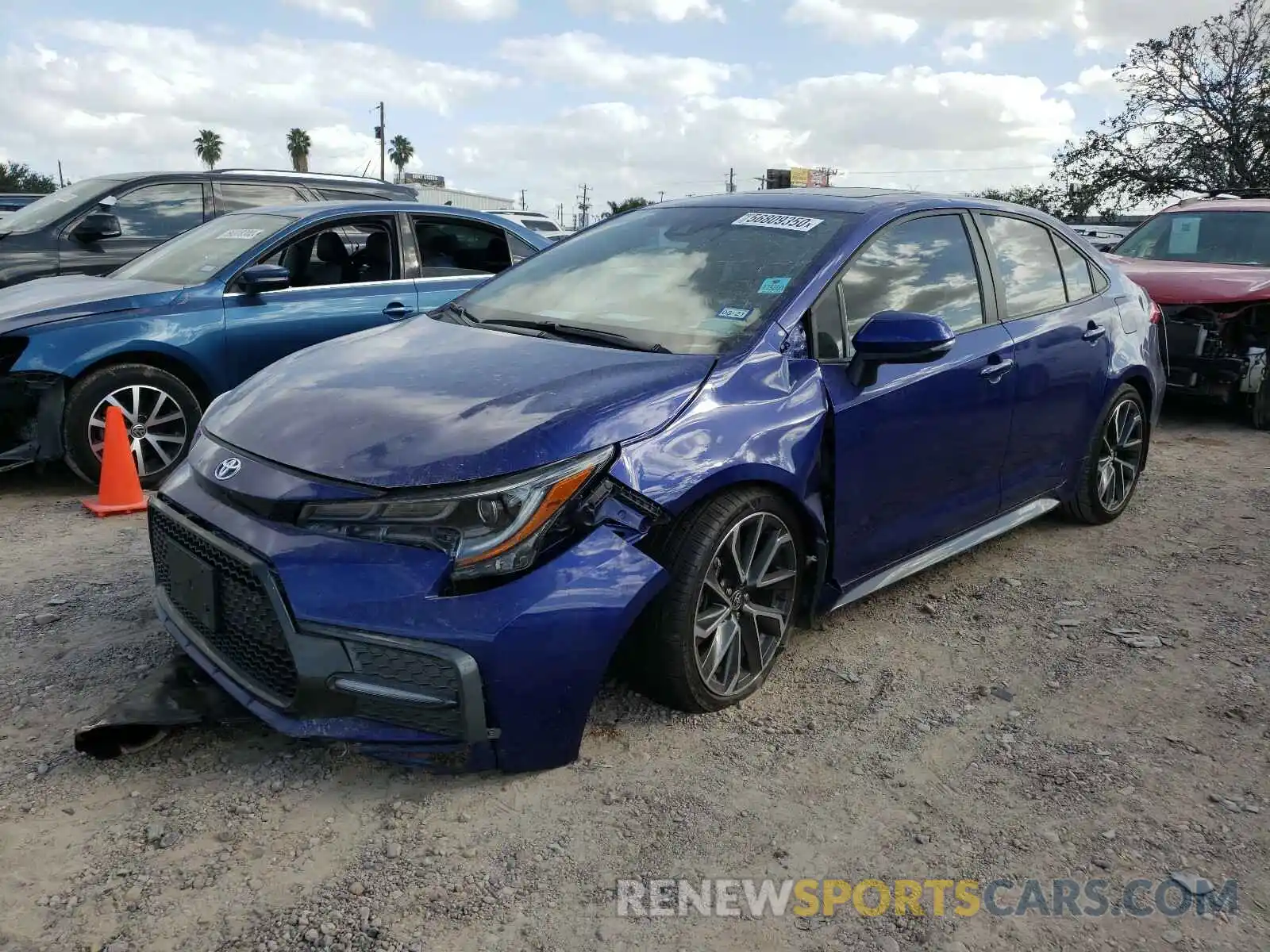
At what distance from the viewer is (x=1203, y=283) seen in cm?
762

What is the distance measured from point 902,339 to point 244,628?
208cm

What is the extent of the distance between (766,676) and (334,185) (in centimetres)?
610

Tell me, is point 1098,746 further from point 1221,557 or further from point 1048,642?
point 1221,557

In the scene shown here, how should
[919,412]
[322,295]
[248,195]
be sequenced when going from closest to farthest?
[919,412] < [322,295] < [248,195]

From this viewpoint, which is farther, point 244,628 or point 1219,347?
point 1219,347

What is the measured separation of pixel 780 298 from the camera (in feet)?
10.9

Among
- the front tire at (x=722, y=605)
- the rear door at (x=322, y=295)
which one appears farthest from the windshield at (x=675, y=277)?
the rear door at (x=322, y=295)

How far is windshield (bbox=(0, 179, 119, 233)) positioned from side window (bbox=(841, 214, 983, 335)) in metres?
6.23

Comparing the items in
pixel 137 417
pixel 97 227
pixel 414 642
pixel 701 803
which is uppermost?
pixel 97 227

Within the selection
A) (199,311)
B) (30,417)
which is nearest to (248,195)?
(199,311)

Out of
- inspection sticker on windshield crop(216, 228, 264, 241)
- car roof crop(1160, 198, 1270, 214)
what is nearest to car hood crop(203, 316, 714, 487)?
inspection sticker on windshield crop(216, 228, 264, 241)

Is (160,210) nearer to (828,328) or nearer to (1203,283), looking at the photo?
(828,328)

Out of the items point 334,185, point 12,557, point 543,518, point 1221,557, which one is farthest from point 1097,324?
point 334,185

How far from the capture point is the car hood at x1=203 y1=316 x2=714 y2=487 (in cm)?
262
